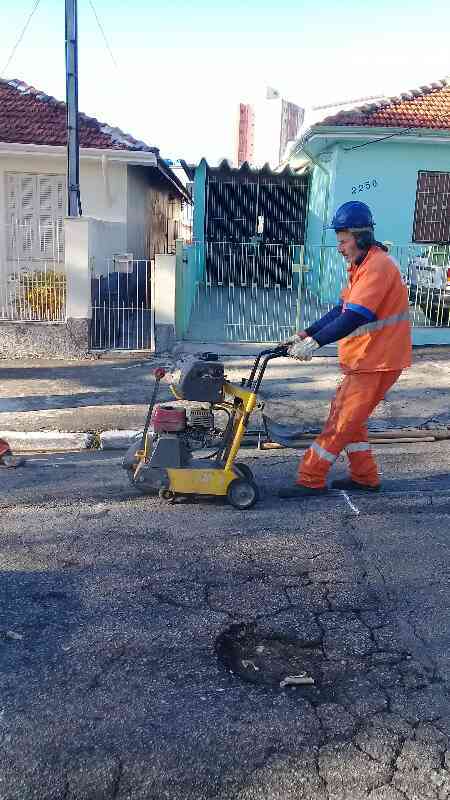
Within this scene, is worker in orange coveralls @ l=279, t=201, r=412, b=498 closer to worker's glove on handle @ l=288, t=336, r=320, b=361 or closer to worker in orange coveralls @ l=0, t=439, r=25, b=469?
worker's glove on handle @ l=288, t=336, r=320, b=361

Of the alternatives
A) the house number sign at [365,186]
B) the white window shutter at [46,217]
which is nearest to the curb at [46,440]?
the white window shutter at [46,217]

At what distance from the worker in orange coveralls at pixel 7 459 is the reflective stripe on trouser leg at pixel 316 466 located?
2.40 meters

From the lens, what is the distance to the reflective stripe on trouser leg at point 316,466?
475 cm

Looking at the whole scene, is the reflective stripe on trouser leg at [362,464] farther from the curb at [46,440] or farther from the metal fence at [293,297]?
the metal fence at [293,297]

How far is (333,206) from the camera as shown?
14.4 metres

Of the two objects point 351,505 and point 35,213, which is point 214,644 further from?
point 35,213

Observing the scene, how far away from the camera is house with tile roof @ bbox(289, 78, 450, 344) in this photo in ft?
44.6

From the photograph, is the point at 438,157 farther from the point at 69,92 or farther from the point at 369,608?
Answer: the point at 369,608

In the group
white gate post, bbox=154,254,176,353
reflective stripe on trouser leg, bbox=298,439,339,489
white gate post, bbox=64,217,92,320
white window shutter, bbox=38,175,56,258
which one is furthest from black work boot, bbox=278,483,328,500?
white window shutter, bbox=38,175,56,258

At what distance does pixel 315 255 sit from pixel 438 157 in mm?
5139

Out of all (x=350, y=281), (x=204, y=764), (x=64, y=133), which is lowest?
(x=204, y=764)

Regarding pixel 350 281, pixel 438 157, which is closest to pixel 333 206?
pixel 438 157

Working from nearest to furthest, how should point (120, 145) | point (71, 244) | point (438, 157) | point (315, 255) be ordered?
point (71, 244) < point (315, 255) < point (120, 145) < point (438, 157)

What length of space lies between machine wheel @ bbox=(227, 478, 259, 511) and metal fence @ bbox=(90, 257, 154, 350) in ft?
18.6
